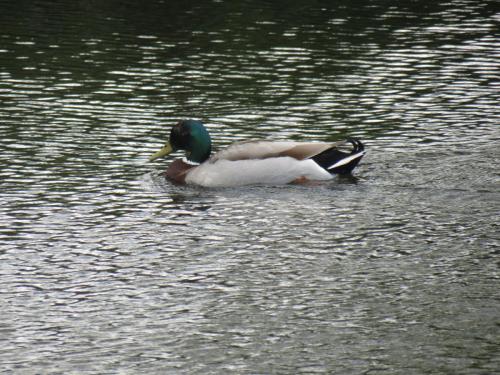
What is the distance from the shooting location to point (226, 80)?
2042 cm

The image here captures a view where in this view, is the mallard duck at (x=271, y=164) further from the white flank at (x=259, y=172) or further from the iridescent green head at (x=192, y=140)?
the iridescent green head at (x=192, y=140)

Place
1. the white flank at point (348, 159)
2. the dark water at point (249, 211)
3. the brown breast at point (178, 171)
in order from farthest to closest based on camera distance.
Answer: the brown breast at point (178, 171) → the white flank at point (348, 159) → the dark water at point (249, 211)

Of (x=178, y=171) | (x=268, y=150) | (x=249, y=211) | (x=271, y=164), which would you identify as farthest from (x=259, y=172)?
(x=249, y=211)

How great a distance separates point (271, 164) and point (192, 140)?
1.14 metres

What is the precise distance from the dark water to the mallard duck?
0.19 meters

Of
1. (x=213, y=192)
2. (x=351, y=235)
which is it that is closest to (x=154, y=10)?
(x=213, y=192)

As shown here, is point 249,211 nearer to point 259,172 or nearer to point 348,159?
point 259,172

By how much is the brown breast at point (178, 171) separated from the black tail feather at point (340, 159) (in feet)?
4.75

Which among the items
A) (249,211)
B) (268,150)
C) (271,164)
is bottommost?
(249,211)

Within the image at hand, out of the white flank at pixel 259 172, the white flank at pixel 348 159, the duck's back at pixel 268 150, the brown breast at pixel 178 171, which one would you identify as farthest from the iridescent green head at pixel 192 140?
the white flank at pixel 348 159

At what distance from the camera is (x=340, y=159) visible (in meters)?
14.5

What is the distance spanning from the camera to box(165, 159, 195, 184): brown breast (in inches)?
580

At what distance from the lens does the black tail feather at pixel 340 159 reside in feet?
47.6

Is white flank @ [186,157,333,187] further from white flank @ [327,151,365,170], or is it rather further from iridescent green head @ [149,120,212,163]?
iridescent green head @ [149,120,212,163]
